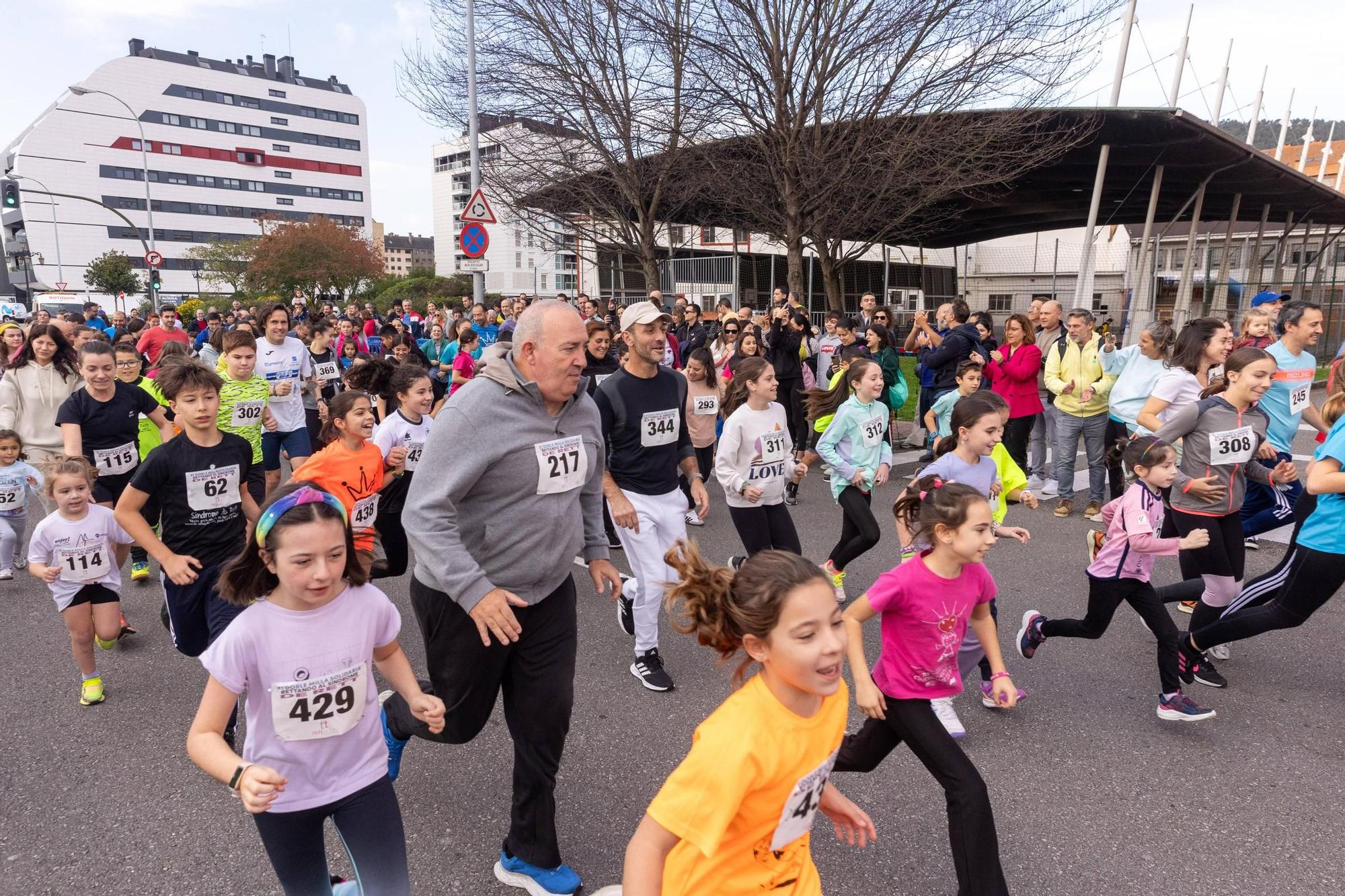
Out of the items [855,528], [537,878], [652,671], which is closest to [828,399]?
[855,528]

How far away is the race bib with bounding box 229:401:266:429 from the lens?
599 cm

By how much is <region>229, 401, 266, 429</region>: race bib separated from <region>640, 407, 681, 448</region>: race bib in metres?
3.41

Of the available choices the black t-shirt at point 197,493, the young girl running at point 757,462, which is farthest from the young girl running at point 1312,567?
the black t-shirt at point 197,493

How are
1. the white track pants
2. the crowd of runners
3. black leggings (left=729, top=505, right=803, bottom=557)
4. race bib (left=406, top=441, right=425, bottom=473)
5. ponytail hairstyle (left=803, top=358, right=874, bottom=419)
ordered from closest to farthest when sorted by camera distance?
1. the crowd of runners
2. the white track pants
3. black leggings (left=729, top=505, right=803, bottom=557)
4. race bib (left=406, top=441, right=425, bottom=473)
5. ponytail hairstyle (left=803, top=358, right=874, bottom=419)

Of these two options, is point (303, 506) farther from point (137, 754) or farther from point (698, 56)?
point (698, 56)

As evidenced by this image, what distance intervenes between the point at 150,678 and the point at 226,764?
325cm

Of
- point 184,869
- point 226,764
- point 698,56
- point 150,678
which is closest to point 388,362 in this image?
point 150,678

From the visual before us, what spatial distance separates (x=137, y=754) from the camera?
3.71 metres

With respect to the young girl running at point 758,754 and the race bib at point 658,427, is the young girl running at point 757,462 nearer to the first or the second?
the race bib at point 658,427

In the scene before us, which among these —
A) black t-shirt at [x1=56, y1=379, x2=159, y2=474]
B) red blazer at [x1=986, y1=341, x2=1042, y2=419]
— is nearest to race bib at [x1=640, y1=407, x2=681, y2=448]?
black t-shirt at [x1=56, y1=379, x2=159, y2=474]

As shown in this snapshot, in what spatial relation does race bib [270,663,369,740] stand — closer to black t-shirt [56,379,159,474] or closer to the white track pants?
the white track pants

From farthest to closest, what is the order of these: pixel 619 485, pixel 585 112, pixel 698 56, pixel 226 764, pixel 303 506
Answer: pixel 585 112
pixel 698 56
pixel 619 485
pixel 303 506
pixel 226 764

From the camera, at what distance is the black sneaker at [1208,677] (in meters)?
4.32

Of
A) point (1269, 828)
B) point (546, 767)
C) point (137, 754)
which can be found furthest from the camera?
point (137, 754)
